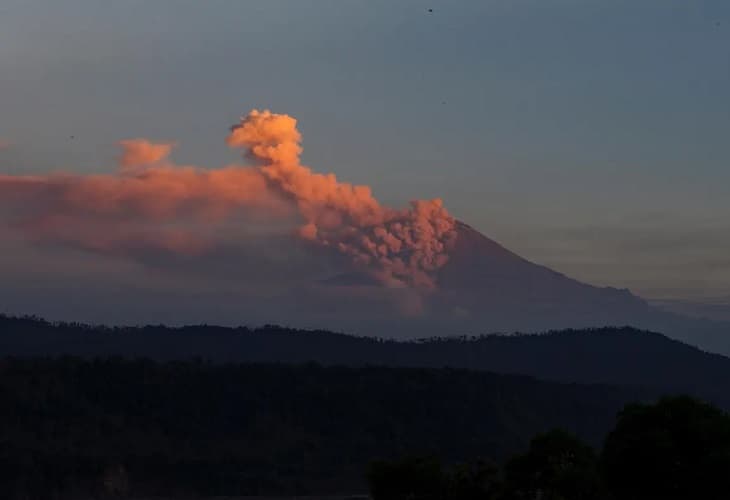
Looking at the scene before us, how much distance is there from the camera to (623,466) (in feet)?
223

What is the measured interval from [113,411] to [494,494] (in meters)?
130

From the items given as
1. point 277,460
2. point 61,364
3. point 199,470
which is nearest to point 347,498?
point 199,470

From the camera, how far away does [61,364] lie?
653 feet

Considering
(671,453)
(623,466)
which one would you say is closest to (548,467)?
(623,466)

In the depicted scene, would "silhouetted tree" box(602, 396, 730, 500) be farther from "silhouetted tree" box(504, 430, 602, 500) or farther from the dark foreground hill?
the dark foreground hill

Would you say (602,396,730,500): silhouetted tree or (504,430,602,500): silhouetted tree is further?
(602,396,730,500): silhouetted tree

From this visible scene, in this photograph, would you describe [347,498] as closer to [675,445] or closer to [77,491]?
[77,491]

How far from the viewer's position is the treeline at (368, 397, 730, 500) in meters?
65.3

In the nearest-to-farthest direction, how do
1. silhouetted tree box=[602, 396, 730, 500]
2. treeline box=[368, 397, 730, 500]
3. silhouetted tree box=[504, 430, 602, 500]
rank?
1. silhouetted tree box=[504, 430, 602, 500]
2. treeline box=[368, 397, 730, 500]
3. silhouetted tree box=[602, 396, 730, 500]

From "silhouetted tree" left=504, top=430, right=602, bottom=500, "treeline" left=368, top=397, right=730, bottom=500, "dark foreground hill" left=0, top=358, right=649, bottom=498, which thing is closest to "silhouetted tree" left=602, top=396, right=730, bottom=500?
"treeline" left=368, top=397, right=730, bottom=500

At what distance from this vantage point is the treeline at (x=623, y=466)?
65312 millimetres

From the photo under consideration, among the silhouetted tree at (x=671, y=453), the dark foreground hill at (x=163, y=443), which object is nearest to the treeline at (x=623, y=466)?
the silhouetted tree at (x=671, y=453)

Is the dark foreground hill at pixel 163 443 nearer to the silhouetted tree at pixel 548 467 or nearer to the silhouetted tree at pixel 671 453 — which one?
the silhouetted tree at pixel 548 467

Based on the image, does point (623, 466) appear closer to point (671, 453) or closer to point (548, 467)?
point (671, 453)
